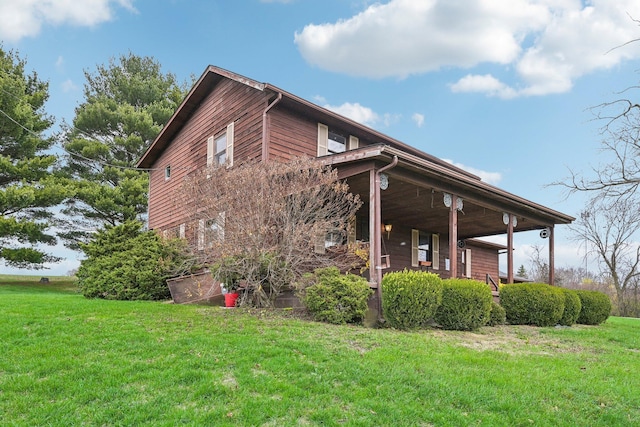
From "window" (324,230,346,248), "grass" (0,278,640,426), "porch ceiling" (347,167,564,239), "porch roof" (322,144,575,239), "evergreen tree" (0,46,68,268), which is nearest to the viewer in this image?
"grass" (0,278,640,426)

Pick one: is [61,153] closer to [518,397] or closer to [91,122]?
[91,122]

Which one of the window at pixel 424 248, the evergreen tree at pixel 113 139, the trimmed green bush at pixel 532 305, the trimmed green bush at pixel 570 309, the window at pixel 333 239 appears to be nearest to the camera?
the trimmed green bush at pixel 532 305

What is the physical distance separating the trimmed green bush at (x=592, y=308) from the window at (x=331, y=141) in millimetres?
7715

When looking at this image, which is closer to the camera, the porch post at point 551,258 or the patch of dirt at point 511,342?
the patch of dirt at point 511,342

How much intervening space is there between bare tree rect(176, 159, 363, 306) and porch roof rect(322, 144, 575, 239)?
0.95m

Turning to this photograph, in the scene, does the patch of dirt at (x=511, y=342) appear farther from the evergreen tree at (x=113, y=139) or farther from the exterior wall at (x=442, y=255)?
the evergreen tree at (x=113, y=139)

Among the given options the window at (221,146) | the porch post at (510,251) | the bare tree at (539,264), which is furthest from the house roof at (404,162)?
the bare tree at (539,264)

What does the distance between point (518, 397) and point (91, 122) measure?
27.5m

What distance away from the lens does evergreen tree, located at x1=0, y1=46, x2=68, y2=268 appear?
18.5 metres

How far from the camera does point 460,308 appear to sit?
26.8ft

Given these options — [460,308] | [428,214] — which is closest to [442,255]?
[428,214]

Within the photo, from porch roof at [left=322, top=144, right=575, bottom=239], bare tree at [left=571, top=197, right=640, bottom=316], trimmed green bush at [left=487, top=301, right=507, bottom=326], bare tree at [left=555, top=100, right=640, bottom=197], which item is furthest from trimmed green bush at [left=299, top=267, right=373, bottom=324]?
bare tree at [left=571, top=197, right=640, bottom=316]

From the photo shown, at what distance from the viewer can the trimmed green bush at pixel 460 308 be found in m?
8.15

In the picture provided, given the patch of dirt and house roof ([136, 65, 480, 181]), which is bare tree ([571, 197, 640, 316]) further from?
the patch of dirt
